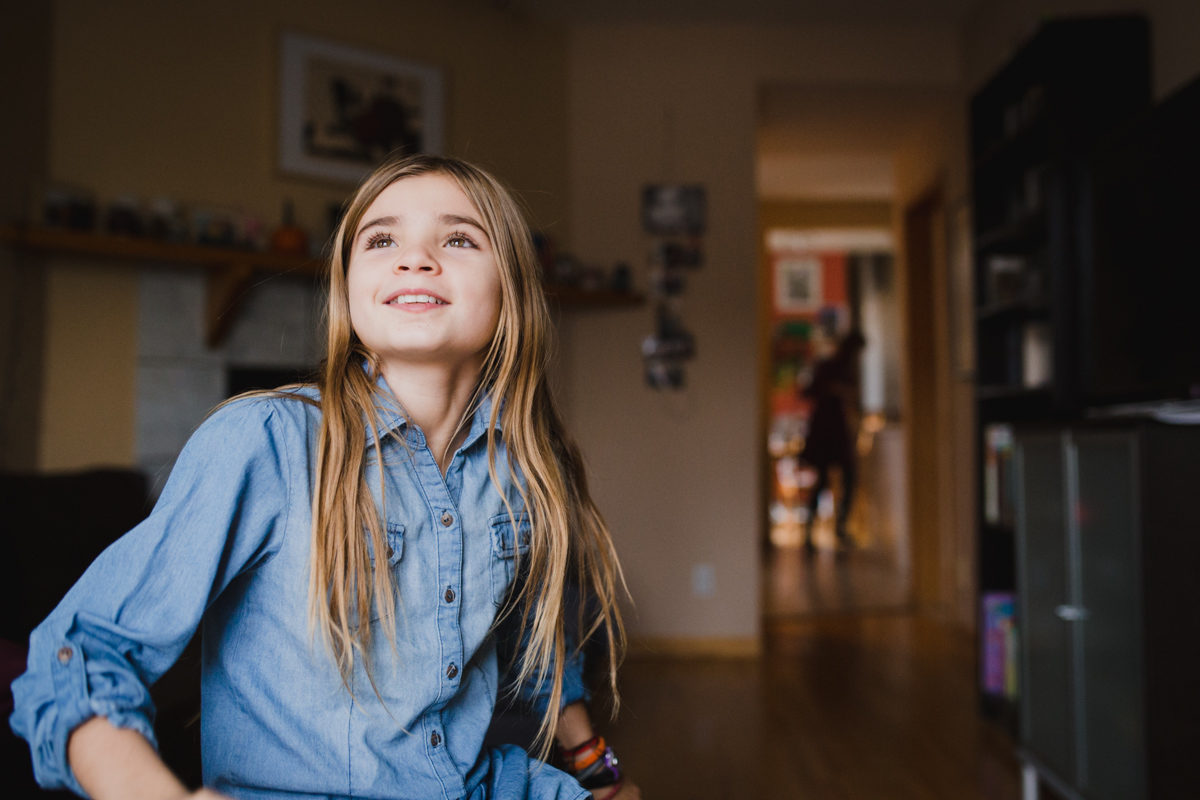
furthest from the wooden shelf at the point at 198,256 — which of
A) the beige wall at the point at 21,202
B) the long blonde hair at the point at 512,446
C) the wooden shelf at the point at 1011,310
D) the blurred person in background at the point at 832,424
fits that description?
the blurred person in background at the point at 832,424

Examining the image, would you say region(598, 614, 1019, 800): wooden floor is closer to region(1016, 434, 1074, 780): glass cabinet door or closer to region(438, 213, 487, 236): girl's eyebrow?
region(1016, 434, 1074, 780): glass cabinet door

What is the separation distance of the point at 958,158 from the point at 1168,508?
2.88 meters

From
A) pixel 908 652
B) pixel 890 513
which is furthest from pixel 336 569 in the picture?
pixel 890 513

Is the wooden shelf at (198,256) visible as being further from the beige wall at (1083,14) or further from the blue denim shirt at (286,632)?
the beige wall at (1083,14)

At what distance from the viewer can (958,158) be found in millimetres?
4129

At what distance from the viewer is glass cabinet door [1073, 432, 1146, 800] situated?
1706 mm

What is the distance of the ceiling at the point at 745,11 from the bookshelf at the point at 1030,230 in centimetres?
91

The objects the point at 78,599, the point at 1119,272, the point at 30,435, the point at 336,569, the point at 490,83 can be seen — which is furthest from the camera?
the point at 490,83

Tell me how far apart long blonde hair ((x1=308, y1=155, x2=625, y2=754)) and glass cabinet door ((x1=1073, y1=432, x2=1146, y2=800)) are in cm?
131

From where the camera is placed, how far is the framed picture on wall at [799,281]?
28.2ft

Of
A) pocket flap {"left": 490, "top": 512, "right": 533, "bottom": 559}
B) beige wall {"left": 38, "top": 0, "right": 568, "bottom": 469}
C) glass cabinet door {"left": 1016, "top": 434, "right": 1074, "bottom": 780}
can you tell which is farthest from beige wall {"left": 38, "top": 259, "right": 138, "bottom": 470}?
glass cabinet door {"left": 1016, "top": 434, "right": 1074, "bottom": 780}

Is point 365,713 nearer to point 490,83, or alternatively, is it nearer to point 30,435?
point 30,435

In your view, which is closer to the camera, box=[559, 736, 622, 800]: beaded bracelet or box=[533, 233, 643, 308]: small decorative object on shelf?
box=[559, 736, 622, 800]: beaded bracelet

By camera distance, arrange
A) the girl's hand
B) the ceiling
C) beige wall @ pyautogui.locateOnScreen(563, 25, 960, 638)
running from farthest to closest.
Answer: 1. beige wall @ pyautogui.locateOnScreen(563, 25, 960, 638)
2. the ceiling
3. the girl's hand
